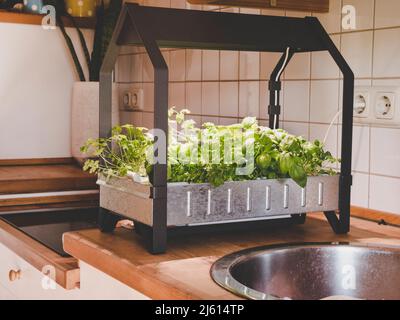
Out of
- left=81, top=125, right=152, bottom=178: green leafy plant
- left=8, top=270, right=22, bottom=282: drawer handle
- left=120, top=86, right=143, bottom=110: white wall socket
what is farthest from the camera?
left=120, top=86, right=143, bottom=110: white wall socket

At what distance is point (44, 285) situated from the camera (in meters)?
1.52

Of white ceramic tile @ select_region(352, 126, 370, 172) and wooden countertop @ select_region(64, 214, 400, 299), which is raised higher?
white ceramic tile @ select_region(352, 126, 370, 172)

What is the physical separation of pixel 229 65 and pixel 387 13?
0.70 m

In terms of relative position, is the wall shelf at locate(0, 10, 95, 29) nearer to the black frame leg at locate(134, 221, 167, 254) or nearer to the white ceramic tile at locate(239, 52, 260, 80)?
the white ceramic tile at locate(239, 52, 260, 80)

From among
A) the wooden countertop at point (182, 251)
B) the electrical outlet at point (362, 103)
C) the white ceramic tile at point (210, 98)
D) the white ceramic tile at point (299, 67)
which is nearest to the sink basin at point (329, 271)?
the wooden countertop at point (182, 251)

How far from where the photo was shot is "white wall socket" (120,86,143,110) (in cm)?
270

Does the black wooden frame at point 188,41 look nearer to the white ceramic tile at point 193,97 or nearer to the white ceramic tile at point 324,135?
the white ceramic tile at point 324,135

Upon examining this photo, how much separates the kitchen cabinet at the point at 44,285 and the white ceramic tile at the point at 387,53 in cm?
80

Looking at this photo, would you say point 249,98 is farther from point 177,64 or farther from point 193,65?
point 177,64

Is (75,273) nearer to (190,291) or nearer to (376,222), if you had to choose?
(190,291)

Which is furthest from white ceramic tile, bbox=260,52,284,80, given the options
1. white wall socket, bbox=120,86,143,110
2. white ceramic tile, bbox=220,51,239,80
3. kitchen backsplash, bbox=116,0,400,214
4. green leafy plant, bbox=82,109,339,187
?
white wall socket, bbox=120,86,143,110

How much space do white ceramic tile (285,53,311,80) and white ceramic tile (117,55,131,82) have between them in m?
1.10

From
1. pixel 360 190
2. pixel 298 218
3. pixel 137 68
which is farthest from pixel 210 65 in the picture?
pixel 298 218

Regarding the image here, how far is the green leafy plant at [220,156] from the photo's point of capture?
122 cm
